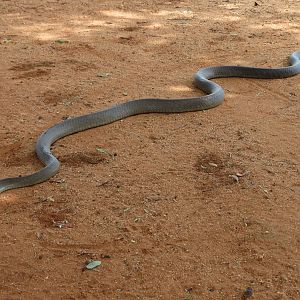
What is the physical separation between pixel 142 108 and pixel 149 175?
5.64ft

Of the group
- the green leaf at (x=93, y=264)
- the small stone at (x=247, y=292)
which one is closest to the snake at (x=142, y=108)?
the green leaf at (x=93, y=264)

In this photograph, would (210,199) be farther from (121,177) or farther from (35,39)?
(35,39)

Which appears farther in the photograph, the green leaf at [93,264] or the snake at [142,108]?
the snake at [142,108]

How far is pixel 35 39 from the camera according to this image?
31.7 feet

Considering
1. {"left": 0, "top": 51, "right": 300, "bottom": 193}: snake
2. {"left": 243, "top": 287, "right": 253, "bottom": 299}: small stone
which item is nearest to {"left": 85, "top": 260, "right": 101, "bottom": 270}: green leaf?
{"left": 243, "top": 287, "right": 253, "bottom": 299}: small stone

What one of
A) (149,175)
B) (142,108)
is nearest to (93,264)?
(149,175)

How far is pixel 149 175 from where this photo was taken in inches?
210

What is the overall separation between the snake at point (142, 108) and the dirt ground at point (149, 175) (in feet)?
0.33

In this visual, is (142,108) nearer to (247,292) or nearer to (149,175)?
(149,175)

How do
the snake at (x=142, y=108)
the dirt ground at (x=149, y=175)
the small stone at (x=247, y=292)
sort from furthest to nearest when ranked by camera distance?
the snake at (x=142, y=108) → the dirt ground at (x=149, y=175) → the small stone at (x=247, y=292)

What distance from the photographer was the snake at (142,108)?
5.27m

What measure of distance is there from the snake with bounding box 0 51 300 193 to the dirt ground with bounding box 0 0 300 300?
102mm

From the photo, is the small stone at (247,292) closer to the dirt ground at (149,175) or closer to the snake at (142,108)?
the dirt ground at (149,175)

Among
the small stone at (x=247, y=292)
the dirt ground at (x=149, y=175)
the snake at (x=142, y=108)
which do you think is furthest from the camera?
the snake at (x=142, y=108)
